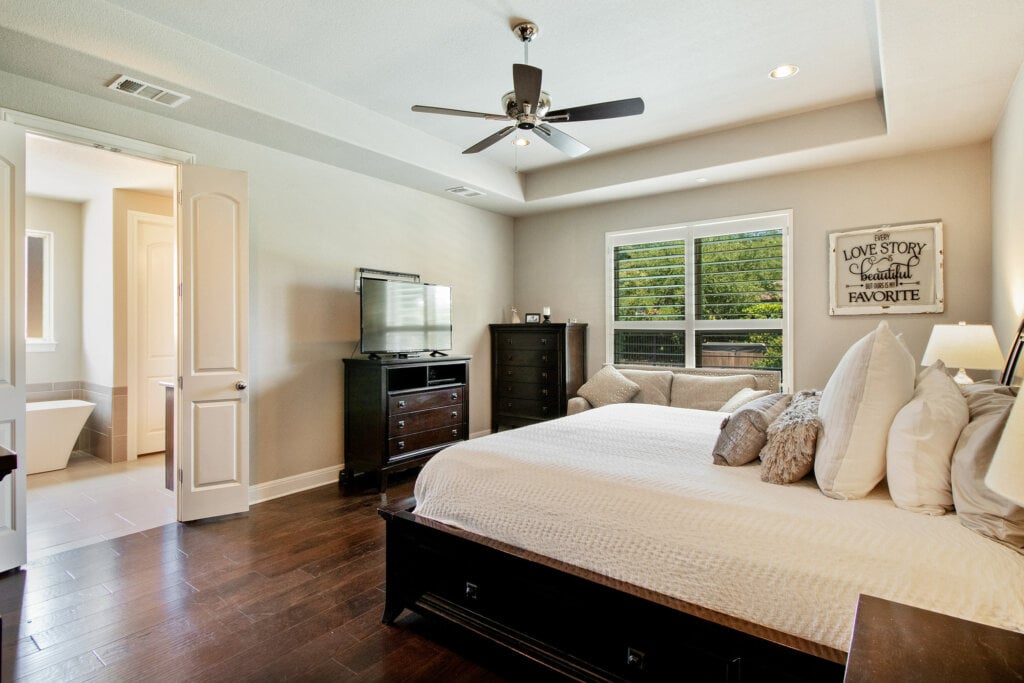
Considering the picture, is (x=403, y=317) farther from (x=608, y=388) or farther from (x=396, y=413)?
(x=608, y=388)

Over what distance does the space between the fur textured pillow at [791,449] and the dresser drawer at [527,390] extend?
3.48 metres

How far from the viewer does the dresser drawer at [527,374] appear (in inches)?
211

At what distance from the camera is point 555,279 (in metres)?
5.93

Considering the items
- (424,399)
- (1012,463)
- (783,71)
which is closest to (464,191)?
(424,399)

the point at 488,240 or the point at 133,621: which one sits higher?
the point at 488,240

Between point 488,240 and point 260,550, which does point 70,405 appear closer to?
point 260,550

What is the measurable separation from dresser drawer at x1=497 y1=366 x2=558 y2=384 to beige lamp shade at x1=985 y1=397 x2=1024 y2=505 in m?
4.66

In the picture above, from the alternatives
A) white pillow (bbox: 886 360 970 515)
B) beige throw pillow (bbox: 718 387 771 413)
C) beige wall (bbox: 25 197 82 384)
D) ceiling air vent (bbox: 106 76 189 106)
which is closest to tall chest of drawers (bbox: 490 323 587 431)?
beige throw pillow (bbox: 718 387 771 413)

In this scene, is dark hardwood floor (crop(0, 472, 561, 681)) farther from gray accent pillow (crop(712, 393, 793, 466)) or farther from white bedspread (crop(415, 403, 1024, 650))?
gray accent pillow (crop(712, 393, 793, 466))

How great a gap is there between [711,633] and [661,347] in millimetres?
3966

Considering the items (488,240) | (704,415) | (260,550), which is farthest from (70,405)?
(704,415)

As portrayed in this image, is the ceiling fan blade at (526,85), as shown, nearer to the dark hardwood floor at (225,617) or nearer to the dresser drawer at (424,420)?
the dark hardwood floor at (225,617)

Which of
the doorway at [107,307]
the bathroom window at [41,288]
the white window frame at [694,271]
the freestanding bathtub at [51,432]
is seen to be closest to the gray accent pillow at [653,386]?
the white window frame at [694,271]

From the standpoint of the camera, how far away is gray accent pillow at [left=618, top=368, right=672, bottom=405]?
4784mm
